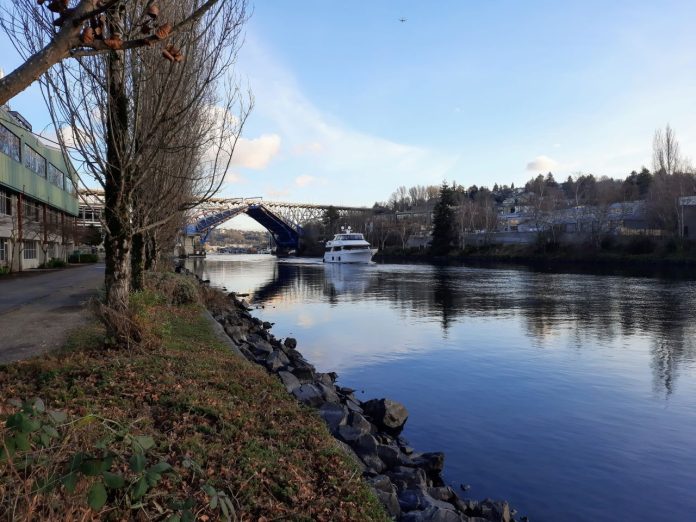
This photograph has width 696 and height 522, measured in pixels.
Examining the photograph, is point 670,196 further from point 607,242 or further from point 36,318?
point 36,318

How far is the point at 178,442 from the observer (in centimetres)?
467

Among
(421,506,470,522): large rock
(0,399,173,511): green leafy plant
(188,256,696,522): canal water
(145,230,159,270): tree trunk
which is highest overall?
(145,230,159,270): tree trunk

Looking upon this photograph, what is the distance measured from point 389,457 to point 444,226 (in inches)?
2932

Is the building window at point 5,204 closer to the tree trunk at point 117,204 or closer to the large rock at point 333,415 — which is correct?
the tree trunk at point 117,204

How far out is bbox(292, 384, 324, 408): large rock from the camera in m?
8.12

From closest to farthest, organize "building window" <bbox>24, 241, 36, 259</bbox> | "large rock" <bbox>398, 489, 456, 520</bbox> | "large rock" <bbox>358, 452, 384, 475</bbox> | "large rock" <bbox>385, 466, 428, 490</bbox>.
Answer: "large rock" <bbox>398, 489, 456, 520</bbox> < "large rock" <bbox>385, 466, 428, 490</bbox> < "large rock" <bbox>358, 452, 384, 475</bbox> < "building window" <bbox>24, 241, 36, 259</bbox>

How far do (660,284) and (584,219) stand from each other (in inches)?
1392

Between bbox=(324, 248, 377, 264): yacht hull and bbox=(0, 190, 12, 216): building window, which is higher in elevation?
bbox=(0, 190, 12, 216): building window

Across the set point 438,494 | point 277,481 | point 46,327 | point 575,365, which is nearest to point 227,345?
point 46,327

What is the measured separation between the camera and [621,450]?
8.27m

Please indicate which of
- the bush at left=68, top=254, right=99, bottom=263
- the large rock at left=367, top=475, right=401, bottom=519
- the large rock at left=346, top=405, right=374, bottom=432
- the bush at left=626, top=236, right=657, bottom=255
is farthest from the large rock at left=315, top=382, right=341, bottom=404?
the bush at left=626, top=236, right=657, bottom=255

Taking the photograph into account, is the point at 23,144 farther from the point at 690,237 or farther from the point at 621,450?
the point at 690,237

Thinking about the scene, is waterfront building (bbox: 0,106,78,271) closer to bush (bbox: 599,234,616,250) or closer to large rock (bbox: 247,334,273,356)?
Answer: large rock (bbox: 247,334,273,356)

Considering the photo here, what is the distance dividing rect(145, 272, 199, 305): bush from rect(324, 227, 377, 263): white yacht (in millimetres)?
55383
